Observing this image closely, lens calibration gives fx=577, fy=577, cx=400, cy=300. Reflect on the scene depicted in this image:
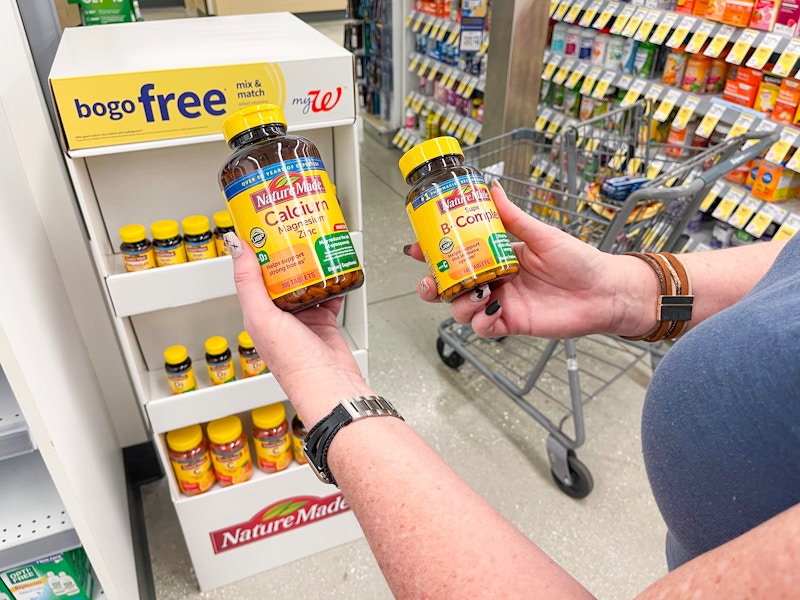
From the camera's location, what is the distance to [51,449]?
3.13 feet

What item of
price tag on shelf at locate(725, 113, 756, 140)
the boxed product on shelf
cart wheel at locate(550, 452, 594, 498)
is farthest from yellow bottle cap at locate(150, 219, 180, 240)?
price tag on shelf at locate(725, 113, 756, 140)

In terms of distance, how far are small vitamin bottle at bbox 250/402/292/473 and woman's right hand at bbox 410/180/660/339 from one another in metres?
0.67

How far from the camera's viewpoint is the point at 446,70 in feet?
14.5

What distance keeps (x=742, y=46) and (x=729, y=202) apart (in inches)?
27.5

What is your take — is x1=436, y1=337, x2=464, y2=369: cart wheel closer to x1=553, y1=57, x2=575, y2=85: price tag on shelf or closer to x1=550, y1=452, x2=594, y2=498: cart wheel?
x1=550, y1=452, x2=594, y2=498: cart wheel

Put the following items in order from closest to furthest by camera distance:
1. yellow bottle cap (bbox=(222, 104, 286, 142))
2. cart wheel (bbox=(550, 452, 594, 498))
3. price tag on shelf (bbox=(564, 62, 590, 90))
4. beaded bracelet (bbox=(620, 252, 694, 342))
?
1. yellow bottle cap (bbox=(222, 104, 286, 142))
2. beaded bracelet (bbox=(620, 252, 694, 342))
3. cart wheel (bbox=(550, 452, 594, 498))
4. price tag on shelf (bbox=(564, 62, 590, 90))

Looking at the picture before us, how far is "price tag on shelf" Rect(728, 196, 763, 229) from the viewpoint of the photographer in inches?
104

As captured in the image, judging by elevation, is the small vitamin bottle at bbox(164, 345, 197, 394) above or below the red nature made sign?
above

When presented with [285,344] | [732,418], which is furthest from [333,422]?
[732,418]

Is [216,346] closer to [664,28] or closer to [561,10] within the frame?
[664,28]

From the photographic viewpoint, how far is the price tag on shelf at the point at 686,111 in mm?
2672

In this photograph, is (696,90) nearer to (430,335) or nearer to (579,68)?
(579,68)

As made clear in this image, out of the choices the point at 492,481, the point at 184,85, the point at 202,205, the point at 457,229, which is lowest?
the point at 492,481

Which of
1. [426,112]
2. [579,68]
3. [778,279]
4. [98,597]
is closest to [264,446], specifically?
[98,597]
